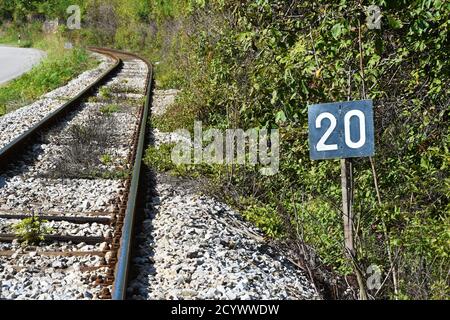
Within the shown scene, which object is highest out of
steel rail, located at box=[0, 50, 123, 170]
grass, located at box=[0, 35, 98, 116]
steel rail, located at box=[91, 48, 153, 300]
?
grass, located at box=[0, 35, 98, 116]

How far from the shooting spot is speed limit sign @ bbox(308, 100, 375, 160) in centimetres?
366

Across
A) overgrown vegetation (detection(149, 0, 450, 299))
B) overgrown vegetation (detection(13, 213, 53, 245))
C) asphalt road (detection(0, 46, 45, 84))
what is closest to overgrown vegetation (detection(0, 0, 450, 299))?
overgrown vegetation (detection(149, 0, 450, 299))

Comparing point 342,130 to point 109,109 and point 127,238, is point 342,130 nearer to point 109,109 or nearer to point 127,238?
point 127,238

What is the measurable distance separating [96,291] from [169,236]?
1.06 meters

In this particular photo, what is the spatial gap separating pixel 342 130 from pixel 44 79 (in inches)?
629

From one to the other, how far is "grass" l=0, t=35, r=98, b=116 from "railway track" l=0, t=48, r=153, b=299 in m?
3.76

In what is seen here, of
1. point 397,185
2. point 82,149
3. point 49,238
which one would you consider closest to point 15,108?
point 82,149

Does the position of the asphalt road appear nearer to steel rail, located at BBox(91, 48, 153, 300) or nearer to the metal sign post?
steel rail, located at BBox(91, 48, 153, 300)

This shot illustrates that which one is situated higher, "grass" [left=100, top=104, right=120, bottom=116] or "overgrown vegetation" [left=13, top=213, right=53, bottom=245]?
"grass" [left=100, top=104, right=120, bottom=116]

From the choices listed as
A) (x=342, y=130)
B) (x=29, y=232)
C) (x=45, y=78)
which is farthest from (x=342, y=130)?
(x=45, y=78)

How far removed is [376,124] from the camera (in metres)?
5.75

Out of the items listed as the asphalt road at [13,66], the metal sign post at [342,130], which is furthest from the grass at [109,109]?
the asphalt road at [13,66]

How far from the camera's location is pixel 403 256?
4.20 meters

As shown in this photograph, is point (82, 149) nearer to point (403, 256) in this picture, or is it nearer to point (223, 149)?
point (223, 149)
